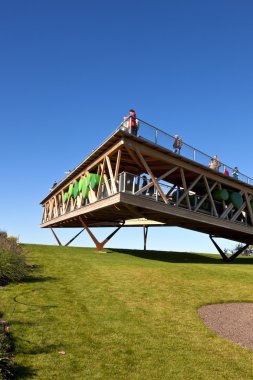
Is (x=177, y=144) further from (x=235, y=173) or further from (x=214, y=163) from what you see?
(x=235, y=173)

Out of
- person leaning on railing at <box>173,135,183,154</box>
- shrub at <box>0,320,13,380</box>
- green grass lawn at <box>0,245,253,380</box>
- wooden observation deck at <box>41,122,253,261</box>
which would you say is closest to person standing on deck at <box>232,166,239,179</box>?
wooden observation deck at <box>41,122,253,261</box>

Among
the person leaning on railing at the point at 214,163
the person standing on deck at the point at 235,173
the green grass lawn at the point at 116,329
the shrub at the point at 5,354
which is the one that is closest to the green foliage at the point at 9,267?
the green grass lawn at the point at 116,329

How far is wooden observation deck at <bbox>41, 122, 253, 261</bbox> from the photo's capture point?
23.3 m

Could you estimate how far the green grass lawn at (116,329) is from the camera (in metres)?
6.95

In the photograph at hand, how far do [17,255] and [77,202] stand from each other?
1784 centimetres

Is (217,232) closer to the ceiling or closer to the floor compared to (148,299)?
closer to the ceiling

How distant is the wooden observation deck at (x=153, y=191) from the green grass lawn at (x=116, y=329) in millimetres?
8940

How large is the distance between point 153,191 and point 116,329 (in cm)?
1661

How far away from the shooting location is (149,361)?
7332 mm

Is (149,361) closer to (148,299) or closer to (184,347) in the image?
(184,347)

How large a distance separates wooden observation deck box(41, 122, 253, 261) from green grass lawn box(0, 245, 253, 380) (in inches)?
352

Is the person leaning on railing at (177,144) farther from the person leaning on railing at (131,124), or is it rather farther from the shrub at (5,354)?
the shrub at (5,354)

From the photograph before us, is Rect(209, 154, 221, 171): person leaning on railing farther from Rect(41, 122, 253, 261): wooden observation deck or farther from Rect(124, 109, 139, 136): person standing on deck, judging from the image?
Rect(124, 109, 139, 136): person standing on deck

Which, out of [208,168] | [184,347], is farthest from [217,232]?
[184,347]
